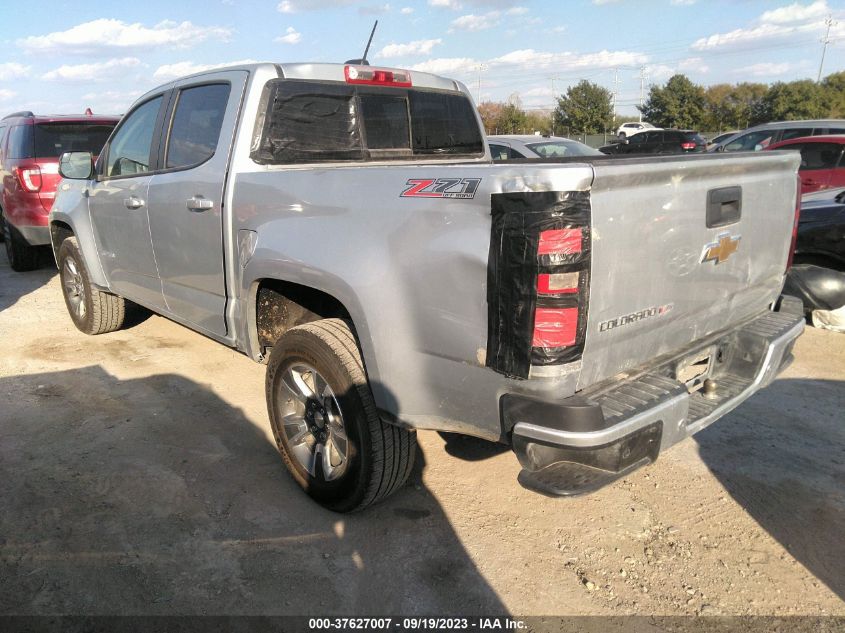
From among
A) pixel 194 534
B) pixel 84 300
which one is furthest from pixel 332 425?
pixel 84 300

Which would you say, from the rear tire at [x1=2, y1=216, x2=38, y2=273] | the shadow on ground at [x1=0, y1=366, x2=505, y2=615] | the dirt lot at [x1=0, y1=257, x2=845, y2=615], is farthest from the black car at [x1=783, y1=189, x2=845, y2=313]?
the rear tire at [x1=2, y1=216, x2=38, y2=273]

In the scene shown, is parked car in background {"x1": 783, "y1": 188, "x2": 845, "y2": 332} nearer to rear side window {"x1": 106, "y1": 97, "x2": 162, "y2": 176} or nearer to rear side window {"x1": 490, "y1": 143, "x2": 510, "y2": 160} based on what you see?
rear side window {"x1": 490, "y1": 143, "x2": 510, "y2": 160}

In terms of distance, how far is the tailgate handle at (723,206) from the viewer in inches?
96.3

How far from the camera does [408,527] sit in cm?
293

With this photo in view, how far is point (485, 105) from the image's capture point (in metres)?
65.4

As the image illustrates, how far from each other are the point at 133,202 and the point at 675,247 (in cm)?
336

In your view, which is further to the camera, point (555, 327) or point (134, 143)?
point (134, 143)

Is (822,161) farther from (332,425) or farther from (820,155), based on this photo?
(332,425)

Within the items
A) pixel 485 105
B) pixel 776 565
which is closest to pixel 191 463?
pixel 776 565

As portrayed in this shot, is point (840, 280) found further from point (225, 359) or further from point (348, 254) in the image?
point (225, 359)

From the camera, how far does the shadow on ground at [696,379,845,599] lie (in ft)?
9.20

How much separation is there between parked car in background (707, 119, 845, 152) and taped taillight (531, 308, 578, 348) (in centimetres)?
1078

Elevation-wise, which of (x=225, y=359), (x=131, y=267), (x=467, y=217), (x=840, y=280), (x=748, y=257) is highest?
(x=467, y=217)

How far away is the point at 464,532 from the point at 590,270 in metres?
1.47
